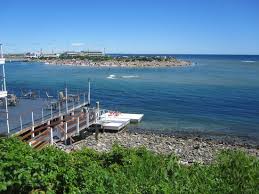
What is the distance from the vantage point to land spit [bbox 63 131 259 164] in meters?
25.4

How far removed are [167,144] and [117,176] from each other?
17.6 meters

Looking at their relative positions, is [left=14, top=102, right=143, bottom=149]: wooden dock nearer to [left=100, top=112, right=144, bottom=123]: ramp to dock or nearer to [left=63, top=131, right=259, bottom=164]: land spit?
[left=100, top=112, right=144, bottom=123]: ramp to dock

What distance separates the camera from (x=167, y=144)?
28312mm

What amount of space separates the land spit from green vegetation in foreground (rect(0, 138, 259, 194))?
Answer: 35.9 ft

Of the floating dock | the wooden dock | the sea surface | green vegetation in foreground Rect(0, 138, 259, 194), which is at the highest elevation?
green vegetation in foreground Rect(0, 138, 259, 194)

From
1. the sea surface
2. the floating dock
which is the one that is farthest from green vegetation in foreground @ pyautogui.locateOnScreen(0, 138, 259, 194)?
the floating dock

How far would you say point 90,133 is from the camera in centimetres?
3055

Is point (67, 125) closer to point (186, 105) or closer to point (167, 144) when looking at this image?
point (167, 144)

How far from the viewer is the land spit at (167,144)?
83.2 ft

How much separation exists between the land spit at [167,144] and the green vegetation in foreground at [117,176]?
11.0 m

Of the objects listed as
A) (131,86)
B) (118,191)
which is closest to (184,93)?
(131,86)

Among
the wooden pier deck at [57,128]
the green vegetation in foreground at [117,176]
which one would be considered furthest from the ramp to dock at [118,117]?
the green vegetation in foreground at [117,176]

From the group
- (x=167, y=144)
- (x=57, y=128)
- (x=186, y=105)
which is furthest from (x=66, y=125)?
(x=186, y=105)

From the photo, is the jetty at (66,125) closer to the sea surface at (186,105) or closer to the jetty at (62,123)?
the jetty at (62,123)
